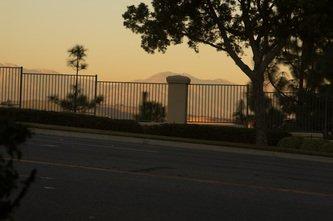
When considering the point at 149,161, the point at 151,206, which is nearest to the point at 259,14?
the point at 149,161

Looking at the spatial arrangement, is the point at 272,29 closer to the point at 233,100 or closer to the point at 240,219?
the point at 233,100

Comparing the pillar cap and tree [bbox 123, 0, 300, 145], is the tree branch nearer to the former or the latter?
tree [bbox 123, 0, 300, 145]

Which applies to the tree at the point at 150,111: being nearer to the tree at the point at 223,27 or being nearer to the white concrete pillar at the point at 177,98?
the white concrete pillar at the point at 177,98

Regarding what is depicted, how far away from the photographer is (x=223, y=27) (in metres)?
24.3

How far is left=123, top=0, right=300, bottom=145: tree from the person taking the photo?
923 inches

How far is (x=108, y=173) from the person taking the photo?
10992mm

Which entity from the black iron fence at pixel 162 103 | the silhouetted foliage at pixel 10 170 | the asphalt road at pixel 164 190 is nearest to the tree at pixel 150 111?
the black iron fence at pixel 162 103

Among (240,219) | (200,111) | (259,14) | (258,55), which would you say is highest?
(259,14)

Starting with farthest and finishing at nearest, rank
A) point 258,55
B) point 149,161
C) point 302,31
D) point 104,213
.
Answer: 1. point 258,55
2. point 302,31
3. point 149,161
4. point 104,213

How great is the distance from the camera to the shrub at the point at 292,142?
23812 millimetres

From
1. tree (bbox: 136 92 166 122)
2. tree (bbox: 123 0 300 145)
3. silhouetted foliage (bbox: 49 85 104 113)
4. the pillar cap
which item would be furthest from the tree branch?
silhouetted foliage (bbox: 49 85 104 113)

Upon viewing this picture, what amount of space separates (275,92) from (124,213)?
21862 millimetres

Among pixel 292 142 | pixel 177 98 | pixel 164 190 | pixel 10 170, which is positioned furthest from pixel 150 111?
pixel 10 170

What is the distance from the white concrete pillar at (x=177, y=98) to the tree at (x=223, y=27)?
5037 mm
